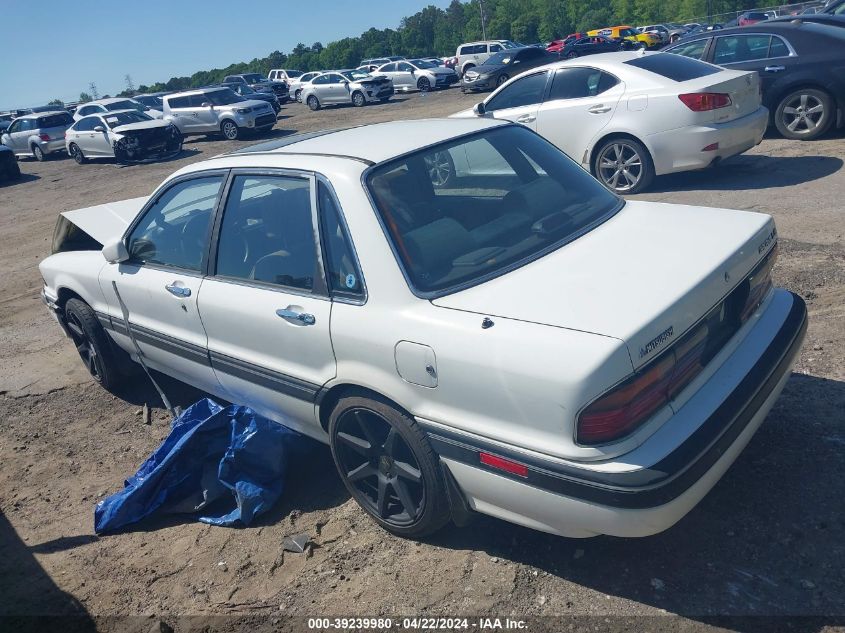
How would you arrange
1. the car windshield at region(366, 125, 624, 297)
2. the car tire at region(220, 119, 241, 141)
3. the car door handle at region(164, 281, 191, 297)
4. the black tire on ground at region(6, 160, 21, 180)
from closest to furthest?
the car windshield at region(366, 125, 624, 297) < the car door handle at region(164, 281, 191, 297) < the black tire on ground at region(6, 160, 21, 180) < the car tire at region(220, 119, 241, 141)

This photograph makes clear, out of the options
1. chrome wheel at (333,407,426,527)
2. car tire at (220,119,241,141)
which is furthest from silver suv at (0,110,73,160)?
chrome wheel at (333,407,426,527)

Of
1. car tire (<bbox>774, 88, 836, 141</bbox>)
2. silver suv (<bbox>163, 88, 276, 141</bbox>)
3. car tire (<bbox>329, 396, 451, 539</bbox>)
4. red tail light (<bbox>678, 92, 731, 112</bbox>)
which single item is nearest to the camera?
car tire (<bbox>329, 396, 451, 539</bbox>)

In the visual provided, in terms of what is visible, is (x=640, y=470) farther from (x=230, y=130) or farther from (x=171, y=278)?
(x=230, y=130)

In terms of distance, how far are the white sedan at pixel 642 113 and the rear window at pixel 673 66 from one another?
11 mm

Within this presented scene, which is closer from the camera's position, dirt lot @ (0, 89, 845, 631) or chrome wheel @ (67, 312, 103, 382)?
dirt lot @ (0, 89, 845, 631)

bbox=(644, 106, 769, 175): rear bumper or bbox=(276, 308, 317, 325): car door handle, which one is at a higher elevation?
bbox=(276, 308, 317, 325): car door handle

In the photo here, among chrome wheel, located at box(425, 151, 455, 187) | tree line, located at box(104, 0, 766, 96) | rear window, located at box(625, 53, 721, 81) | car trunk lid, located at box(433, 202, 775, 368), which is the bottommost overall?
tree line, located at box(104, 0, 766, 96)

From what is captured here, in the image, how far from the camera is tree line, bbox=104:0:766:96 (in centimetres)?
7838

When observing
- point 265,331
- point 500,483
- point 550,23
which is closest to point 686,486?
point 500,483

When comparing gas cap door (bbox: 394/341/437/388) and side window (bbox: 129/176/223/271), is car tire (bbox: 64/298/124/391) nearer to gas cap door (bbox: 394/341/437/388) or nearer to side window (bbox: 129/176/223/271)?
side window (bbox: 129/176/223/271)

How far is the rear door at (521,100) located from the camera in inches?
357

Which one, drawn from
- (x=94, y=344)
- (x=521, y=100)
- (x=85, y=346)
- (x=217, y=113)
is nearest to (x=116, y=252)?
(x=94, y=344)

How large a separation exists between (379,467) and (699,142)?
6063 mm

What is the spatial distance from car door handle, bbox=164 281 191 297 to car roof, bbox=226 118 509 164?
84 cm
